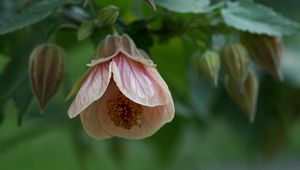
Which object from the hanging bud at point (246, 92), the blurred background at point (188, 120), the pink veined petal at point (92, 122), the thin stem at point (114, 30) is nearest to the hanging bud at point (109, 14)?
the thin stem at point (114, 30)

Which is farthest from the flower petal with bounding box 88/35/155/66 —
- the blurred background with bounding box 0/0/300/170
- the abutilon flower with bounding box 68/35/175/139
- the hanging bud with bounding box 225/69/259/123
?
the blurred background with bounding box 0/0/300/170

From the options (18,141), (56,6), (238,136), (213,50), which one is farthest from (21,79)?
(238,136)

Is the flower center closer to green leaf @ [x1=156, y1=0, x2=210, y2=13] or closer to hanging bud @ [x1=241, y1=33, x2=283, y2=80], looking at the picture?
green leaf @ [x1=156, y1=0, x2=210, y2=13]

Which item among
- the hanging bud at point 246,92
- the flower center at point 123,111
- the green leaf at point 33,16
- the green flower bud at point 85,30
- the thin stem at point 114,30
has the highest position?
the green leaf at point 33,16

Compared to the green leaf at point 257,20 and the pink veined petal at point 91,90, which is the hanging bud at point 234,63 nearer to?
the green leaf at point 257,20

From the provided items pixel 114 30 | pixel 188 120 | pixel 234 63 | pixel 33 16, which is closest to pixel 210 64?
pixel 234 63

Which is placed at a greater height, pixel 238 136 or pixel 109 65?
pixel 109 65

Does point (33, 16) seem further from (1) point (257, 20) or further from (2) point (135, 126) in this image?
(1) point (257, 20)

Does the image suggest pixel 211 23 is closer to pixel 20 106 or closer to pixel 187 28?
pixel 187 28
